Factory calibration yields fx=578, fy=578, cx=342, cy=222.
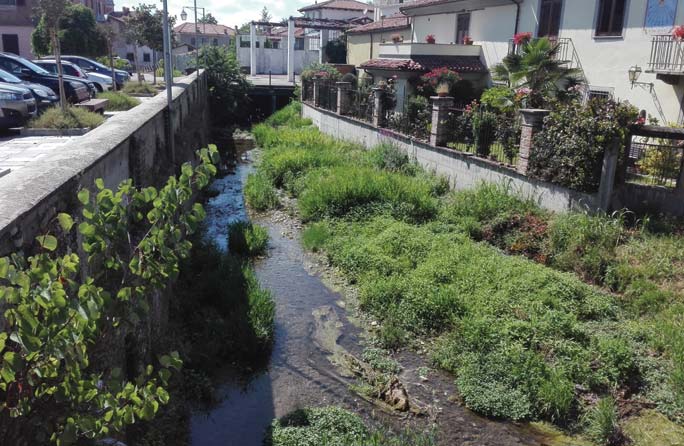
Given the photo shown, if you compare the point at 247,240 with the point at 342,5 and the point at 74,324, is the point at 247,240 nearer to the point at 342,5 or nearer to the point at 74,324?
the point at 74,324

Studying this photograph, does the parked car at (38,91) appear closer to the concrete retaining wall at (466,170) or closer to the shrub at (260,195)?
the shrub at (260,195)

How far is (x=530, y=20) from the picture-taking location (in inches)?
783

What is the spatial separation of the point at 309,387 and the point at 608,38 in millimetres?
14236

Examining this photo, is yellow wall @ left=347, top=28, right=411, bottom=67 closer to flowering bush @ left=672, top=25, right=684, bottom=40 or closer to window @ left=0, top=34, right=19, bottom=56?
flowering bush @ left=672, top=25, right=684, bottom=40

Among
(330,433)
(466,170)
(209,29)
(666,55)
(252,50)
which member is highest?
(209,29)

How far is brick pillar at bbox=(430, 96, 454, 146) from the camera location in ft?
49.5

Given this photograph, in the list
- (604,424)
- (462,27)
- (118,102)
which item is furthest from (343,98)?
(604,424)

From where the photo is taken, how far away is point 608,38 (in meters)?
16.7

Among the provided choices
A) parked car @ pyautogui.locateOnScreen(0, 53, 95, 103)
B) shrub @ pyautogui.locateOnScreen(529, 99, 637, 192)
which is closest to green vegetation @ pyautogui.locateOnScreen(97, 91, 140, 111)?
parked car @ pyautogui.locateOnScreen(0, 53, 95, 103)

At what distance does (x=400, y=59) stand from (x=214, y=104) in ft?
38.4

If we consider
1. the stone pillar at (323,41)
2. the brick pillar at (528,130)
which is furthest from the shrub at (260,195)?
the stone pillar at (323,41)

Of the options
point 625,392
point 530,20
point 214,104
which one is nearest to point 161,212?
point 625,392

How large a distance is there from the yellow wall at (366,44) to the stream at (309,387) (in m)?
22.4

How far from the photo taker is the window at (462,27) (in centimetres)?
2412
